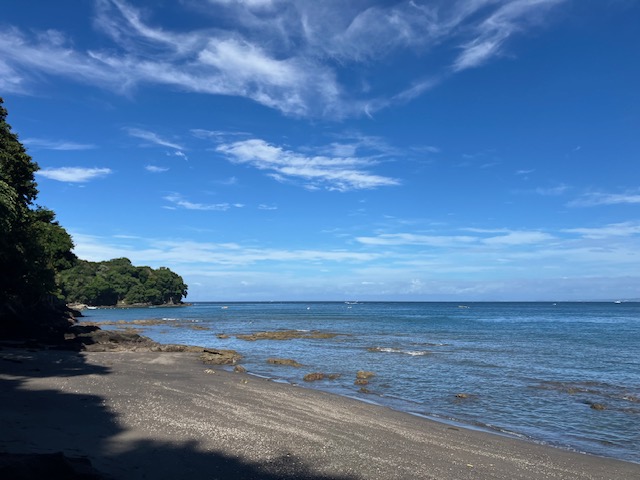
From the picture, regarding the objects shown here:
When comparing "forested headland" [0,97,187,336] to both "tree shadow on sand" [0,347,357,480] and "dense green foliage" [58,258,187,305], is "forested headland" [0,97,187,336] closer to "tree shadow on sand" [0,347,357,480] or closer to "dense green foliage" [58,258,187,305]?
"tree shadow on sand" [0,347,357,480]

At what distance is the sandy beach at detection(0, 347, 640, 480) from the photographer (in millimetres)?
9141

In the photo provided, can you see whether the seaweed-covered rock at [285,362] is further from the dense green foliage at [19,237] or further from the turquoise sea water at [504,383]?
the dense green foliage at [19,237]

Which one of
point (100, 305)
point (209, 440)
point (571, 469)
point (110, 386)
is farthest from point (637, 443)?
point (100, 305)

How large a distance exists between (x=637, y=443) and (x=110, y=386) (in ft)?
61.4

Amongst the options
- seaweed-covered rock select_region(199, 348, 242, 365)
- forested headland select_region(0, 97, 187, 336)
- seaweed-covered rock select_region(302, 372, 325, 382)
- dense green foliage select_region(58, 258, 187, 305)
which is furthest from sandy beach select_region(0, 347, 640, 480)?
dense green foliage select_region(58, 258, 187, 305)

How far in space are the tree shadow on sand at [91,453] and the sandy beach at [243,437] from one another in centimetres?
2

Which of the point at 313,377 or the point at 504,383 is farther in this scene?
the point at 313,377

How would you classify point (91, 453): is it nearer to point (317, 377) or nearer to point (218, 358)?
point (317, 377)

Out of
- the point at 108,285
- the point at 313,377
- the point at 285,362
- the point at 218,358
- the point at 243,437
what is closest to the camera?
the point at 243,437

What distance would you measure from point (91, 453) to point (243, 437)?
362 centimetres

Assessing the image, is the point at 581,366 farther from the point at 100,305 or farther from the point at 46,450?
the point at 100,305

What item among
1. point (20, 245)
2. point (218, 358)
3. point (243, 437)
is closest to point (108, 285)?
point (20, 245)

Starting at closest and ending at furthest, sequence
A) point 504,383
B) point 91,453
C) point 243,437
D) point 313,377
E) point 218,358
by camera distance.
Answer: point 91,453
point 243,437
point 504,383
point 313,377
point 218,358

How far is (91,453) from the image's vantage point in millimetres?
8969
